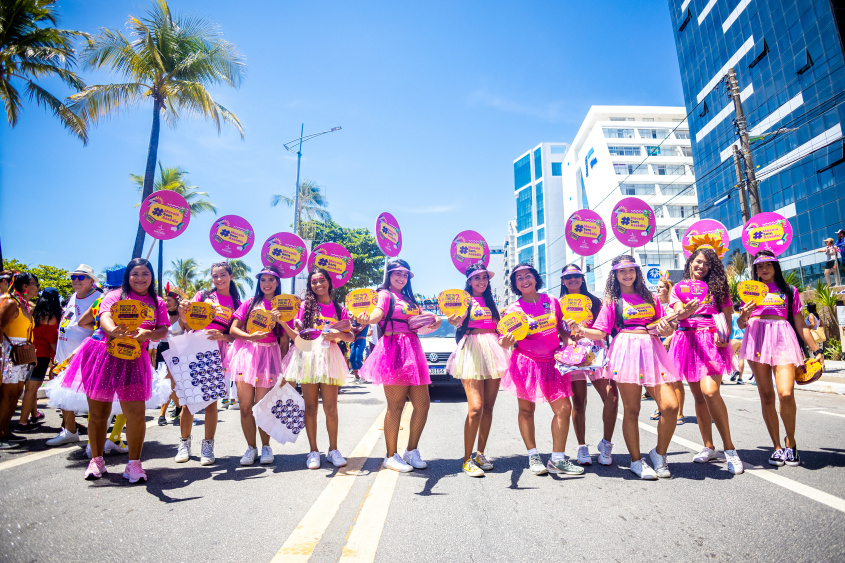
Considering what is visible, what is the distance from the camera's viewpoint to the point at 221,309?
441 cm

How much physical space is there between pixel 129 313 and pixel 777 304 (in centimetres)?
571

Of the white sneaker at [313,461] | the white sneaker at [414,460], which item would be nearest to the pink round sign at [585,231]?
the white sneaker at [414,460]

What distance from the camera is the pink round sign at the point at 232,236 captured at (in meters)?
5.12

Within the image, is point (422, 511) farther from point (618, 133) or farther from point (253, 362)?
point (618, 133)

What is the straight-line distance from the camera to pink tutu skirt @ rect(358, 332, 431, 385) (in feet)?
12.9

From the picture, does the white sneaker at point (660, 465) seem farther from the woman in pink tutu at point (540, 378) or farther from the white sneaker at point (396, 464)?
the white sneaker at point (396, 464)

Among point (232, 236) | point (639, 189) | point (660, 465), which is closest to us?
point (660, 465)

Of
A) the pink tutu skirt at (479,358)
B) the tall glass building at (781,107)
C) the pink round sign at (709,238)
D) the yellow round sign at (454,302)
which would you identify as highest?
the tall glass building at (781,107)

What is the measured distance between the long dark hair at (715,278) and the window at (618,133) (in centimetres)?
6326

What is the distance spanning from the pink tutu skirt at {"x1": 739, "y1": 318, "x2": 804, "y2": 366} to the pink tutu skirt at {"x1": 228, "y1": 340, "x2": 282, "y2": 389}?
14.7 feet

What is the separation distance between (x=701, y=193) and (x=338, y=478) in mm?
50093

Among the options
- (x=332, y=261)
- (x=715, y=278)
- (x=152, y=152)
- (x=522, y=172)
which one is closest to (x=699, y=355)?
(x=715, y=278)

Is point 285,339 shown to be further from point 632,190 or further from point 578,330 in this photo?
point 632,190

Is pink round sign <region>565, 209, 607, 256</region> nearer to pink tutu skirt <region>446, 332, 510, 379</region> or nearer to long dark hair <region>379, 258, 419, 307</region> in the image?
pink tutu skirt <region>446, 332, 510, 379</region>
